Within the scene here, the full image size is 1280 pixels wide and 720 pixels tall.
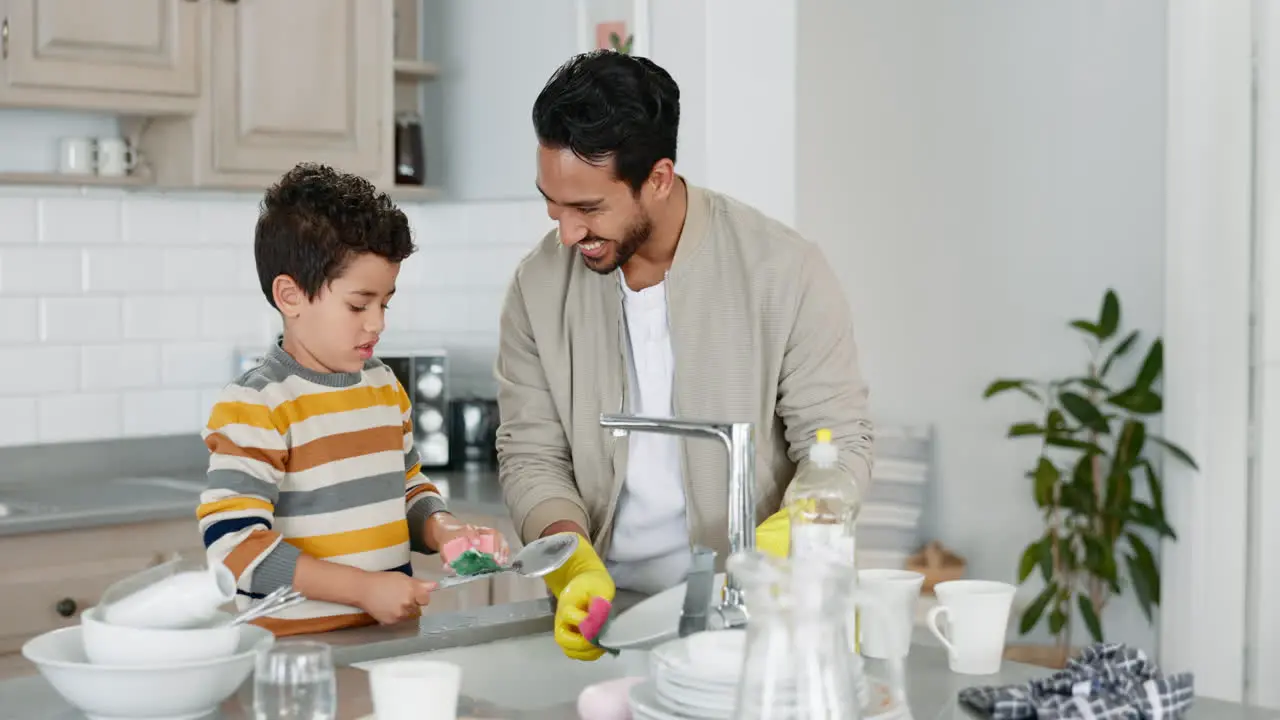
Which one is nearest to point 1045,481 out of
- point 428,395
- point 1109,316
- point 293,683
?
point 1109,316

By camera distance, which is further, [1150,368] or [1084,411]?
[1084,411]

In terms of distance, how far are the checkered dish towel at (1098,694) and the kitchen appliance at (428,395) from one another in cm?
245

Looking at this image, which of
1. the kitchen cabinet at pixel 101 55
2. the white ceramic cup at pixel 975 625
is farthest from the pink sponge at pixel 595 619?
the kitchen cabinet at pixel 101 55

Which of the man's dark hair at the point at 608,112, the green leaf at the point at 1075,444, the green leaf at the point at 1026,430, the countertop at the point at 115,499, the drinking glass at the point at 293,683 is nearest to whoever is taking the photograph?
the drinking glass at the point at 293,683

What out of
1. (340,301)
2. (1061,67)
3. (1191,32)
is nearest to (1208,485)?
(1191,32)

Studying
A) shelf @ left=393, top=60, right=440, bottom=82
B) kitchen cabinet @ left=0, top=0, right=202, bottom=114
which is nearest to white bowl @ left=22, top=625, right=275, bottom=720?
kitchen cabinet @ left=0, top=0, right=202, bottom=114

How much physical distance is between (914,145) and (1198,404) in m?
1.59

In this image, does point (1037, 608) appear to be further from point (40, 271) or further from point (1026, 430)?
point (40, 271)

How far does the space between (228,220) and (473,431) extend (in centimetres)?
81

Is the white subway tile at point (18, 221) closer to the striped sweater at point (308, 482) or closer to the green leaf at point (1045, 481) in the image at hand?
the striped sweater at point (308, 482)

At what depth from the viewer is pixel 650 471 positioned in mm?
2217

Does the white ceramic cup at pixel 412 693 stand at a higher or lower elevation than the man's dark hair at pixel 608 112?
lower

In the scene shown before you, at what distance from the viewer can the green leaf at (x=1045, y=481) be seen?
173 inches

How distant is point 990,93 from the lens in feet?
16.2
